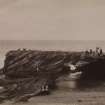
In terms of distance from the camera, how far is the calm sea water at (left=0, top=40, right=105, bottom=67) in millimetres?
1145

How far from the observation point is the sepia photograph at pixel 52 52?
1.08 meters

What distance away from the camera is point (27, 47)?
116cm

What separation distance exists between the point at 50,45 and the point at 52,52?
39mm

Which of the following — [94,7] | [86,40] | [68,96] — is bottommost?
[68,96]

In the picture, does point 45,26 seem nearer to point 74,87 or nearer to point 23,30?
point 23,30

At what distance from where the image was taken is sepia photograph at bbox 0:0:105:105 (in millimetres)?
1084

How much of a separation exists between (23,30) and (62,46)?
19 cm

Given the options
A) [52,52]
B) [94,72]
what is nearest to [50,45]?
[52,52]

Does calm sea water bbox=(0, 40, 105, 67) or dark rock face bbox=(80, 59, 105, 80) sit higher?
calm sea water bbox=(0, 40, 105, 67)

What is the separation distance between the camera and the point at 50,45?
3.79 ft

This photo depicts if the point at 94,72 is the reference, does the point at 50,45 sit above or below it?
above

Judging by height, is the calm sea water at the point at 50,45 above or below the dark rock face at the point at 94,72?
above

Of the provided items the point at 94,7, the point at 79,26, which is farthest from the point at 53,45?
the point at 94,7

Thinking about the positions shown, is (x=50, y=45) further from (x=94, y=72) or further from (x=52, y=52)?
(x=94, y=72)
